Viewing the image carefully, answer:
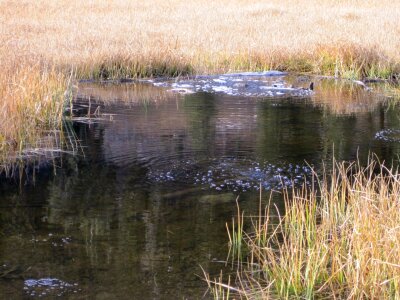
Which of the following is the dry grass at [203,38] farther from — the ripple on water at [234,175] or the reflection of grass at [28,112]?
the ripple on water at [234,175]

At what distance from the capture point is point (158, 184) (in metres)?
6.74

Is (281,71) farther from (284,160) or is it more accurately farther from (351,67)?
(284,160)

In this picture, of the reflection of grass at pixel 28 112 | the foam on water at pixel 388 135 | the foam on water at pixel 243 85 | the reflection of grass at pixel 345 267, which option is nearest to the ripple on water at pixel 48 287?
the reflection of grass at pixel 345 267

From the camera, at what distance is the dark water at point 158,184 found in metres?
4.58

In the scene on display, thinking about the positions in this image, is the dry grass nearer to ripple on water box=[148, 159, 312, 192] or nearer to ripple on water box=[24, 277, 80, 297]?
ripple on water box=[148, 159, 312, 192]

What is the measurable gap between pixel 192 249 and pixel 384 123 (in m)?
6.02

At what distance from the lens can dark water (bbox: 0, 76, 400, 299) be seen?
15.0 ft

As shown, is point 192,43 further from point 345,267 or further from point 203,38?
point 345,267

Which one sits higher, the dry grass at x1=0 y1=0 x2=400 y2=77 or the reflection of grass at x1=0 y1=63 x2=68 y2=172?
the dry grass at x1=0 y1=0 x2=400 y2=77

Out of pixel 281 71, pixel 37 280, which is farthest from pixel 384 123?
pixel 37 280

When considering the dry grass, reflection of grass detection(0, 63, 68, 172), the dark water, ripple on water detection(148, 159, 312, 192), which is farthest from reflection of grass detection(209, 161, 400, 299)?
the dry grass

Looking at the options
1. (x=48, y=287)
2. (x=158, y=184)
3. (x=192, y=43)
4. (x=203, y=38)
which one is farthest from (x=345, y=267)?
(x=203, y=38)

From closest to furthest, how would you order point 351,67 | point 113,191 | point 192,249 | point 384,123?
1. point 192,249
2. point 113,191
3. point 384,123
4. point 351,67

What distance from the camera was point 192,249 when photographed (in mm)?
5031
